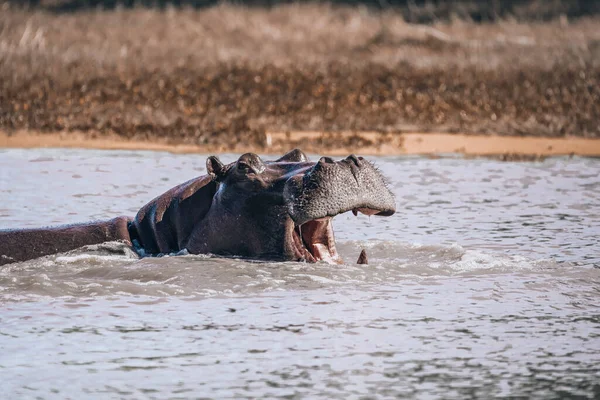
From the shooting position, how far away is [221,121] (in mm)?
→ 15367

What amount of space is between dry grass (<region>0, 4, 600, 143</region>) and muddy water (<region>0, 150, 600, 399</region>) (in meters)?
6.35

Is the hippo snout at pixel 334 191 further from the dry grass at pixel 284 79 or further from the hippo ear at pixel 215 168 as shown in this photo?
the dry grass at pixel 284 79

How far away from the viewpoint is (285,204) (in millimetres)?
6164

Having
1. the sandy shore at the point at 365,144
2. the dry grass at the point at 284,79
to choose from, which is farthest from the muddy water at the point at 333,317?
the dry grass at the point at 284,79

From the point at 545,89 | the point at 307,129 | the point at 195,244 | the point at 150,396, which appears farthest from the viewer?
the point at 545,89

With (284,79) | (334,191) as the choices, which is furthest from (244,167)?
(284,79)

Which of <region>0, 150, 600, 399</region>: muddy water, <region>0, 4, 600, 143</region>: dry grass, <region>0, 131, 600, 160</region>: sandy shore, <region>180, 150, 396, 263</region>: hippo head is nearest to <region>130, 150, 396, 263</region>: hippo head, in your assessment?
<region>180, 150, 396, 263</region>: hippo head

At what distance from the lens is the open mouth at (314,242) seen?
6391 millimetres

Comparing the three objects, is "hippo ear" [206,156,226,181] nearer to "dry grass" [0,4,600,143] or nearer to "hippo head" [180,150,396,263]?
"hippo head" [180,150,396,263]

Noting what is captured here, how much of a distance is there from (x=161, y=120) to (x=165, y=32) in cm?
877

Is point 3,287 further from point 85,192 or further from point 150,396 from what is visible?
point 85,192

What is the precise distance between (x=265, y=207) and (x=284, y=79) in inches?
467

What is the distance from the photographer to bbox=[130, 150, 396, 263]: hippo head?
598 cm

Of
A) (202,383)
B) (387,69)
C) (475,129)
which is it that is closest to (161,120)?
(475,129)
